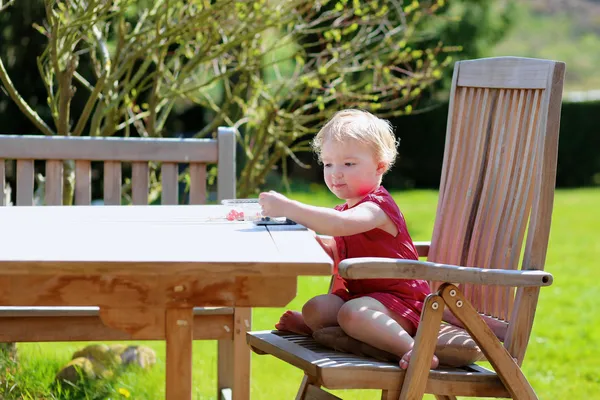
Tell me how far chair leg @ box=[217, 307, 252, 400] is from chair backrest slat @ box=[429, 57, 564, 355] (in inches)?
23.9

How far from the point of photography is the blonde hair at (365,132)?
2.52 m

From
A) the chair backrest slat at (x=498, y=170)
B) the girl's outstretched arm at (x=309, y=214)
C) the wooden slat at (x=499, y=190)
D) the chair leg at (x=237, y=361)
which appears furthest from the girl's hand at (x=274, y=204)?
the wooden slat at (x=499, y=190)

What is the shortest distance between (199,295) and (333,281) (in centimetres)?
101

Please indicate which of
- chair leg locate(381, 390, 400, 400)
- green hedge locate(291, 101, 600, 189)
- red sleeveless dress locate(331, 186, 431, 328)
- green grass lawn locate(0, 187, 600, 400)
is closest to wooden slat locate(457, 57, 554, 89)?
red sleeveless dress locate(331, 186, 431, 328)

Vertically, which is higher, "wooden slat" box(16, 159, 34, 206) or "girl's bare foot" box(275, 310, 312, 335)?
"wooden slat" box(16, 159, 34, 206)

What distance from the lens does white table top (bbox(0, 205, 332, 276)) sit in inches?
68.9

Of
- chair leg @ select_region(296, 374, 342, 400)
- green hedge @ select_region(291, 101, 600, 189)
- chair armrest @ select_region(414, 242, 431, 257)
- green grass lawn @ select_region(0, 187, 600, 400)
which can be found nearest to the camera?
chair leg @ select_region(296, 374, 342, 400)

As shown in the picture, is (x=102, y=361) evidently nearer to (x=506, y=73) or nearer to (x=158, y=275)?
(x=506, y=73)

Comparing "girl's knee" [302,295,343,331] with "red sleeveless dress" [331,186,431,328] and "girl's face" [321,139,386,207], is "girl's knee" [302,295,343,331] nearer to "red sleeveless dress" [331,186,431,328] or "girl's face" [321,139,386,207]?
"red sleeveless dress" [331,186,431,328]

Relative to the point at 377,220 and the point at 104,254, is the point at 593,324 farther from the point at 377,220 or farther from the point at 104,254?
the point at 104,254

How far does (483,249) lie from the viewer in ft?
9.23

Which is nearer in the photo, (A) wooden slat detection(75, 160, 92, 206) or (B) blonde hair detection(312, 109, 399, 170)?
(B) blonde hair detection(312, 109, 399, 170)

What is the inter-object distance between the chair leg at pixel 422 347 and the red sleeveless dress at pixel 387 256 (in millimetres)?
211

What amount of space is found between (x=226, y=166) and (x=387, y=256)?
3.42 ft
